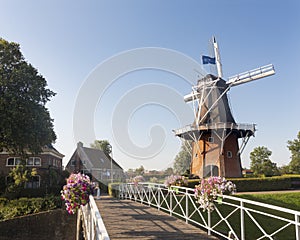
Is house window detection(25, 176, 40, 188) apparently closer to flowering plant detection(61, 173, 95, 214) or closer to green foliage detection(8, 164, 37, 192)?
green foliage detection(8, 164, 37, 192)

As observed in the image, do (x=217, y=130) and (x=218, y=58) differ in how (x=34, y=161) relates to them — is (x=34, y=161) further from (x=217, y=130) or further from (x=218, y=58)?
(x=218, y=58)

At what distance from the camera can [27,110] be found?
21.4 metres

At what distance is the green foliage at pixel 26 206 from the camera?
21.2m

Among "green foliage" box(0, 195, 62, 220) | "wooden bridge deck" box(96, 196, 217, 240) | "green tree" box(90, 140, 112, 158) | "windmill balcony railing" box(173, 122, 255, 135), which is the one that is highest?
"green tree" box(90, 140, 112, 158)

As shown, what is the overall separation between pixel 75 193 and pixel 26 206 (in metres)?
17.4

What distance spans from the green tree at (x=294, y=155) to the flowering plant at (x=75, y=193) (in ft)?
156

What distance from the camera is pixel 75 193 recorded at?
7.11m

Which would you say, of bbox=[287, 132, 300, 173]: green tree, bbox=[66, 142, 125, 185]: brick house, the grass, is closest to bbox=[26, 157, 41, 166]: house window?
bbox=[66, 142, 125, 185]: brick house

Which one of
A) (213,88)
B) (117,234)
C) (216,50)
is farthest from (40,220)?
A: (216,50)

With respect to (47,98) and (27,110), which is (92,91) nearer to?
(27,110)

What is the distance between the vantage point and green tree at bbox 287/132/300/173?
153 feet

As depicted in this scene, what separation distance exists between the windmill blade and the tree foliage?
17.5m

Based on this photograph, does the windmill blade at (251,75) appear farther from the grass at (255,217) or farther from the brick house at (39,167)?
the brick house at (39,167)

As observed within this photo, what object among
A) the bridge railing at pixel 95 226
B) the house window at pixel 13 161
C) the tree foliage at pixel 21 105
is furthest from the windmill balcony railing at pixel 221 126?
the house window at pixel 13 161
